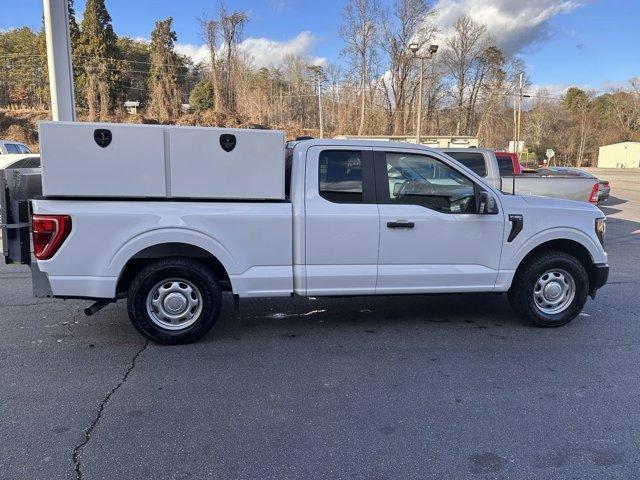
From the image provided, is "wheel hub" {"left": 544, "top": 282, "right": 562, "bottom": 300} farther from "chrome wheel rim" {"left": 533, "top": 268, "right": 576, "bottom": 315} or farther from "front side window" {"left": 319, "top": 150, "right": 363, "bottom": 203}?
"front side window" {"left": 319, "top": 150, "right": 363, "bottom": 203}

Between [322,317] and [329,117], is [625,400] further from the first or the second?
[329,117]

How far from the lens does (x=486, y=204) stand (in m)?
Answer: 4.86

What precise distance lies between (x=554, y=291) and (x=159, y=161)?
13.9 feet

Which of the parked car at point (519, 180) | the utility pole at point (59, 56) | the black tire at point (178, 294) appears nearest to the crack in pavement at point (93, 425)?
the black tire at point (178, 294)

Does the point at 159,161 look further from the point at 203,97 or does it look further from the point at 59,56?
the point at 203,97

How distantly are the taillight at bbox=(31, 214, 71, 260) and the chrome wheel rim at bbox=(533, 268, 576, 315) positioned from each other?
Result: 4644 millimetres

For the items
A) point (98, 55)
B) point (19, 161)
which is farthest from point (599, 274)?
point (98, 55)

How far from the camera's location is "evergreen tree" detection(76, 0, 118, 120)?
4134 cm

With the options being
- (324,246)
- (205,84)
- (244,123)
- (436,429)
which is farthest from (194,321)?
(205,84)

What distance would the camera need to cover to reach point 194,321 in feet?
15.3

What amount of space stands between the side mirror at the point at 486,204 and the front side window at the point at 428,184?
7 cm

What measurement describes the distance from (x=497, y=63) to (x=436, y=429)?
63120 millimetres

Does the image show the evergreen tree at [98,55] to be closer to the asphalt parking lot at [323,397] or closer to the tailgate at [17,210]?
the tailgate at [17,210]

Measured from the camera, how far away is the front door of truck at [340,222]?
4699 mm
